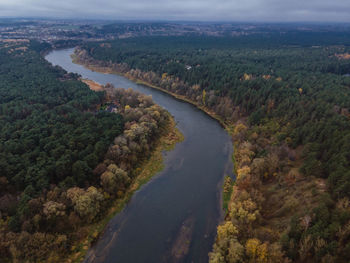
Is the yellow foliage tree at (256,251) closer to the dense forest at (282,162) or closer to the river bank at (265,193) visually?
the dense forest at (282,162)

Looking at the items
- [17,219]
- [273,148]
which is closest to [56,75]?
[17,219]

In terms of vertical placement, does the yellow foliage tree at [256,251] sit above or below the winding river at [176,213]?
above

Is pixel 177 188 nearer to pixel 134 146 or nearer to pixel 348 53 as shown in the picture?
pixel 134 146

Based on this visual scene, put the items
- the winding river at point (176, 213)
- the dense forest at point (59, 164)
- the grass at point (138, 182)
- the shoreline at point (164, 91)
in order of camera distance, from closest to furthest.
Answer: the dense forest at point (59, 164) < the grass at point (138, 182) < the winding river at point (176, 213) < the shoreline at point (164, 91)

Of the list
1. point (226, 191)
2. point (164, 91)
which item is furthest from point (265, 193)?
point (164, 91)

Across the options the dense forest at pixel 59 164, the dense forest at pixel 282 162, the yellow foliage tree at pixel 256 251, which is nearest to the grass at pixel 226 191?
the dense forest at pixel 282 162

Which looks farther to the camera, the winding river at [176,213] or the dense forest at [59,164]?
the winding river at [176,213]

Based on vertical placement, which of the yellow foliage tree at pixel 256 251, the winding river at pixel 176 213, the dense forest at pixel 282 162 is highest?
the dense forest at pixel 282 162

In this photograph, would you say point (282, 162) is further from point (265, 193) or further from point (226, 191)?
point (226, 191)
